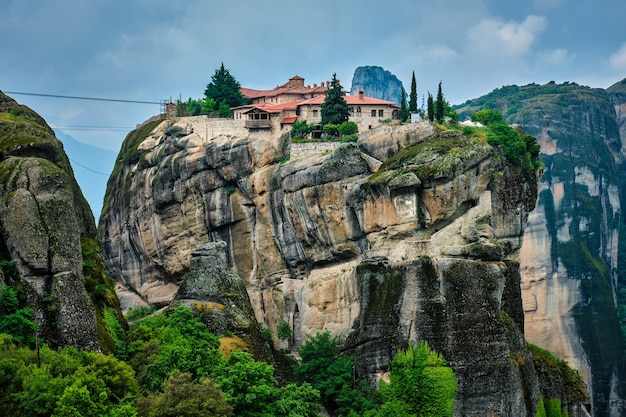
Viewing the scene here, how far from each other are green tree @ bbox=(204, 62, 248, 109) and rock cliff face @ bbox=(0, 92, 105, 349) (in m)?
37.5

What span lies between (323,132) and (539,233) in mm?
35104

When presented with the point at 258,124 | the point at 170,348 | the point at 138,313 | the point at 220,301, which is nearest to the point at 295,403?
the point at 170,348

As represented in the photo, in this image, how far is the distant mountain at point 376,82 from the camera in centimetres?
17512

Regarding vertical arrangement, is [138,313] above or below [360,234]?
below

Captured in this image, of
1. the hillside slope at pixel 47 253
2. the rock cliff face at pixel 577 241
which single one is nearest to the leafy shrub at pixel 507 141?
the hillside slope at pixel 47 253

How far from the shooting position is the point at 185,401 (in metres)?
41.8

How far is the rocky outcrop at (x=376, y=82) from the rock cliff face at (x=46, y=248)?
12896 cm

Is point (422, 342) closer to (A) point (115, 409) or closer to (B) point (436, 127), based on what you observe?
(B) point (436, 127)

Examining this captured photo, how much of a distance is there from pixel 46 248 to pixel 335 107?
3351 centimetres

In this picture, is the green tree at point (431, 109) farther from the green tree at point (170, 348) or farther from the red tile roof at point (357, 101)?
the green tree at point (170, 348)

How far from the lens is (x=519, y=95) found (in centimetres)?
13362

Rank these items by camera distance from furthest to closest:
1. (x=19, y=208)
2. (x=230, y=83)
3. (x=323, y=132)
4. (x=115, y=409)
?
1. (x=230, y=83)
2. (x=323, y=132)
3. (x=19, y=208)
4. (x=115, y=409)

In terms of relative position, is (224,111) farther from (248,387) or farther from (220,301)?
(248,387)

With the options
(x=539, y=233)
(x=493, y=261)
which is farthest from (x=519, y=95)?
(x=493, y=261)
